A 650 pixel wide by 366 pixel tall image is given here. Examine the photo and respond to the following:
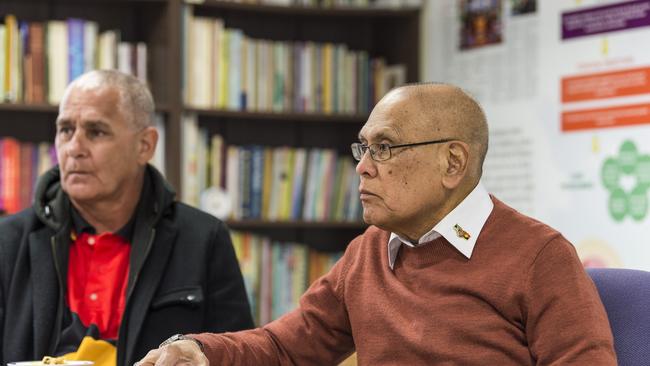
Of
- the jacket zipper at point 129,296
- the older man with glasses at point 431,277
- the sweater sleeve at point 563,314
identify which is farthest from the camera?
the jacket zipper at point 129,296

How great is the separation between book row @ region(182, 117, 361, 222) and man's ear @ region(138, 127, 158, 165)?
1.17 m

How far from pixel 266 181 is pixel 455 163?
225cm

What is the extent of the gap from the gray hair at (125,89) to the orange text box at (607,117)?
1.53 metres

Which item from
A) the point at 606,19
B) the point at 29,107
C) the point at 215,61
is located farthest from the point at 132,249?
the point at 606,19

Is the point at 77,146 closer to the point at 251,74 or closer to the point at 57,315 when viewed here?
the point at 57,315

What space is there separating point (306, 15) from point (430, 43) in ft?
1.73

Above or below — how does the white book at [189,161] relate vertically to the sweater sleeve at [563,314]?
above

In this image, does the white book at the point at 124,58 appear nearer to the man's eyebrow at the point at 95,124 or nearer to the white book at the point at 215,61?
the white book at the point at 215,61

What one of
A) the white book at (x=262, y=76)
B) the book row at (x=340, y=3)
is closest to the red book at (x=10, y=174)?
the white book at (x=262, y=76)

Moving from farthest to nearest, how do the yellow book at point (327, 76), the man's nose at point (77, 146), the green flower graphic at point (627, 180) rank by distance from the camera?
the yellow book at point (327, 76) < the green flower graphic at point (627, 180) < the man's nose at point (77, 146)

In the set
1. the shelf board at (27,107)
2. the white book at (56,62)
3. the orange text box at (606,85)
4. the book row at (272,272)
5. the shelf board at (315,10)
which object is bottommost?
the book row at (272,272)

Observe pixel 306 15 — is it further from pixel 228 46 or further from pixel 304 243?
pixel 304 243

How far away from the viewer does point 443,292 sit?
6.42ft

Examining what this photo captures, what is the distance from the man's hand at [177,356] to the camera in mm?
1887
